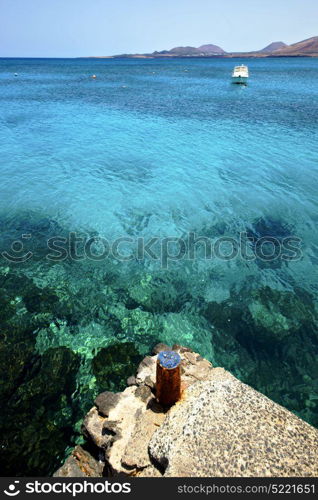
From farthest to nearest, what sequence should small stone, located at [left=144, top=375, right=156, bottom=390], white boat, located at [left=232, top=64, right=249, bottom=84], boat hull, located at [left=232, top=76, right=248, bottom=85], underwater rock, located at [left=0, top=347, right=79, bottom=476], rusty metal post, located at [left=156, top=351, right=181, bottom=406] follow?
white boat, located at [left=232, top=64, right=249, bottom=84] < boat hull, located at [left=232, top=76, right=248, bottom=85] < small stone, located at [left=144, top=375, right=156, bottom=390] < underwater rock, located at [left=0, top=347, right=79, bottom=476] < rusty metal post, located at [left=156, top=351, right=181, bottom=406]

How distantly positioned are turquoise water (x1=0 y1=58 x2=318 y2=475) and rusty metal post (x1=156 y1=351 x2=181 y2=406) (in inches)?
97.3

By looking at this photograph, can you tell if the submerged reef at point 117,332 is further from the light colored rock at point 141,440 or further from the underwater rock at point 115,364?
the light colored rock at point 141,440

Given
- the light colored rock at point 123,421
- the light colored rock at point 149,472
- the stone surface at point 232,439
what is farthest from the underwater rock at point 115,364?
the light colored rock at point 149,472

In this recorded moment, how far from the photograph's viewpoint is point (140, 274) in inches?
520

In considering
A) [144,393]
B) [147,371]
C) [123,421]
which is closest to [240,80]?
[147,371]

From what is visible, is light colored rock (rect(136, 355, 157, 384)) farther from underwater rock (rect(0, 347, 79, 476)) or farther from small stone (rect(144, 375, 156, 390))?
underwater rock (rect(0, 347, 79, 476))

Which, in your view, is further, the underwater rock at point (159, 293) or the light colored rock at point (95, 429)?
the underwater rock at point (159, 293)

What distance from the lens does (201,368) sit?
8234mm

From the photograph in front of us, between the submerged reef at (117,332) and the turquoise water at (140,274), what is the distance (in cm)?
4

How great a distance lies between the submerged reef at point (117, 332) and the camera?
825 centimetres

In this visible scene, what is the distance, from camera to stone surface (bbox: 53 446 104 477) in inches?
254

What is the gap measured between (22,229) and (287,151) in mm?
22197

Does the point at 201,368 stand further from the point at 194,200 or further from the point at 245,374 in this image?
the point at 194,200

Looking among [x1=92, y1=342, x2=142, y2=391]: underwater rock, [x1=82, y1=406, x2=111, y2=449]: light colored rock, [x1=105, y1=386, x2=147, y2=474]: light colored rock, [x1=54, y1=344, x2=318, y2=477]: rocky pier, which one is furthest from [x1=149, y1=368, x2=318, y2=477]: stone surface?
[x1=92, y1=342, x2=142, y2=391]: underwater rock
